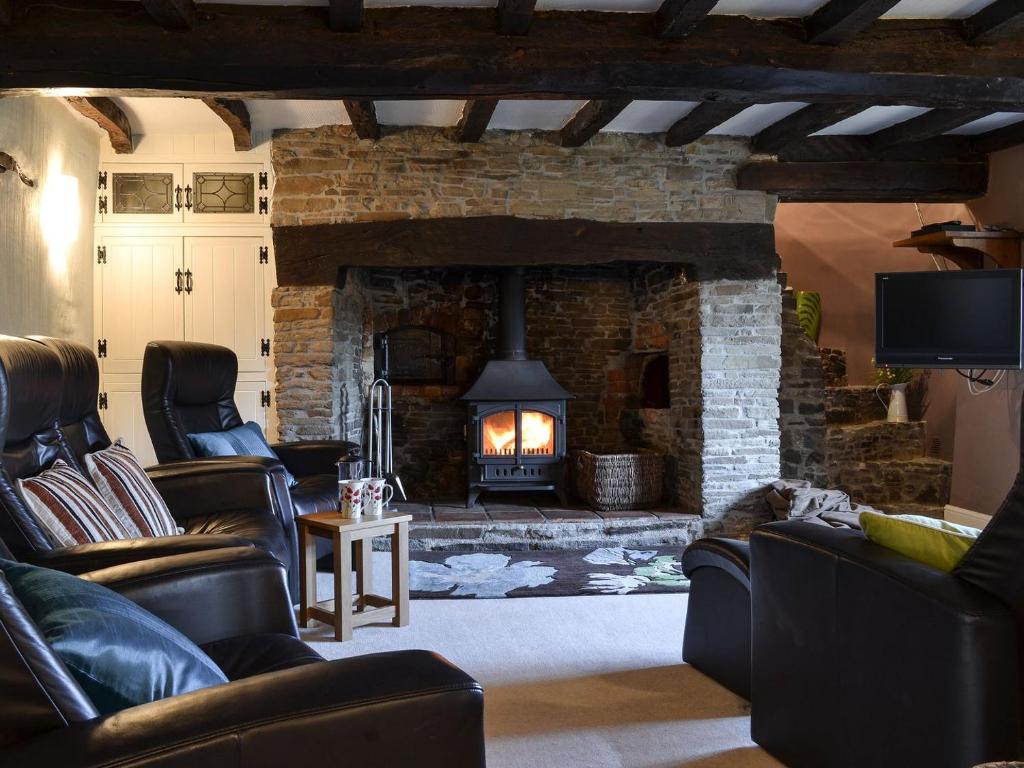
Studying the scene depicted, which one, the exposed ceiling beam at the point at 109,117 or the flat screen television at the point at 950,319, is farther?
the flat screen television at the point at 950,319

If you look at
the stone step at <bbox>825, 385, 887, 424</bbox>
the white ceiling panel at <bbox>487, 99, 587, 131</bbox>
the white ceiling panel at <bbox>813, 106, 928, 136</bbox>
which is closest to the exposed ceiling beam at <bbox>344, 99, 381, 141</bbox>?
the white ceiling panel at <bbox>487, 99, 587, 131</bbox>

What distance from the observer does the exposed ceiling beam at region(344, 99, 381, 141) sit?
4.43 m

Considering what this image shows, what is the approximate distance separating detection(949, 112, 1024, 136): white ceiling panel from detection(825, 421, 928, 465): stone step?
77.8 inches

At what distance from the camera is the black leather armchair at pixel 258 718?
100 centimetres

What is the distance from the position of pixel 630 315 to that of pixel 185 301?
10.3 ft

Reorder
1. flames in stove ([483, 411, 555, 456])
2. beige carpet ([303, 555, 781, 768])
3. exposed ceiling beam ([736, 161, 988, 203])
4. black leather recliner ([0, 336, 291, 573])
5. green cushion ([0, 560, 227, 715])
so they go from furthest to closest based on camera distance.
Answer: flames in stove ([483, 411, 555, 456]) → exposed ceiling beam ([736, 161, 988, 203]) → beige carpet ([303, 555, 781, 768]) → black leather recliner ([0, 336, 291, 573]) → green cushion ([0, 560, 227, 715])

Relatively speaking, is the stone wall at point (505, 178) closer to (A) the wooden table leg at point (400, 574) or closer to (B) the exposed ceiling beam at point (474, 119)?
(B) the exposed ceiling beam at point (474, 119)

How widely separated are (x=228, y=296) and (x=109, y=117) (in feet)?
3.89

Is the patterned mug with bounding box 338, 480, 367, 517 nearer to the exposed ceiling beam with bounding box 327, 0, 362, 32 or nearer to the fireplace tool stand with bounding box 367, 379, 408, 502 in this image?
Answer: the exposed ceiling beam with bounding box 327, 0, 362, 32

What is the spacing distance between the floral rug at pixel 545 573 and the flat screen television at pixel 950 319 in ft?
6.32

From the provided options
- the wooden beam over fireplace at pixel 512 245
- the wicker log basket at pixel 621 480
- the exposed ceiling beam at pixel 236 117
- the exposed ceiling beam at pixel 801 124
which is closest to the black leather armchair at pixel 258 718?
the exposed ceiling beam at pixel 236 117

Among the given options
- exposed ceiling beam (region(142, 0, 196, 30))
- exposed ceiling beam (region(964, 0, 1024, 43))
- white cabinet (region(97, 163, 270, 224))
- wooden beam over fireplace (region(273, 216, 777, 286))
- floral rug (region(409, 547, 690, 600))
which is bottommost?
floral rug (region(409, 547, 690, 600))

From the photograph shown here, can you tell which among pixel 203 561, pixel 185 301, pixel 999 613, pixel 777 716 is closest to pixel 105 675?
pixel 203 561

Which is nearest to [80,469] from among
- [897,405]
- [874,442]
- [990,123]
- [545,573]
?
[545,573]
